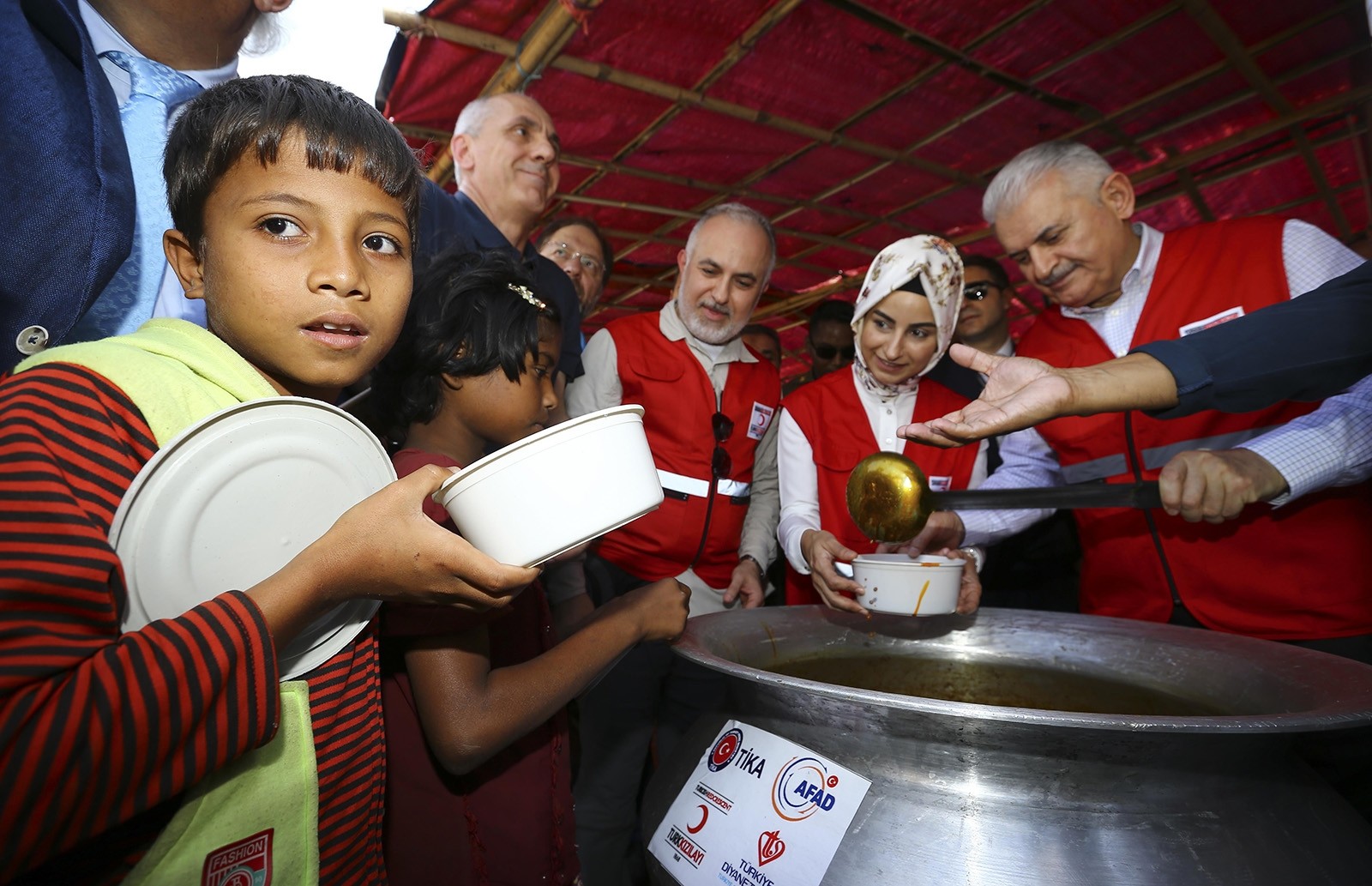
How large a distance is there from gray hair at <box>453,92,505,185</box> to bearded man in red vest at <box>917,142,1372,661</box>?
6.63 ft

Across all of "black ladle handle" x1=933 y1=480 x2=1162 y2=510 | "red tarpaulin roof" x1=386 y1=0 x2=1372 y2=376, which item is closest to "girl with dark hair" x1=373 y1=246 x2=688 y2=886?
"black ladle handle" x1=933 y1=480 x2=1162 y2=510

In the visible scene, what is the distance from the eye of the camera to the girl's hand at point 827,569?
1562mm

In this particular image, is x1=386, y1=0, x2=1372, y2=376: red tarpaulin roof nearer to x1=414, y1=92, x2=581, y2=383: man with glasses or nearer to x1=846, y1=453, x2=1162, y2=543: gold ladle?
x1=414, y1=92, x2=581, y2=383: man with glasses

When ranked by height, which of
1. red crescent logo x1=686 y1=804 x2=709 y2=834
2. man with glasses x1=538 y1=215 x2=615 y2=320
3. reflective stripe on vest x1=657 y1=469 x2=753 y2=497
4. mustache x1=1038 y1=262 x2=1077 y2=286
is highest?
man with glasses x1=538 y1=215 x2=615 y2=320

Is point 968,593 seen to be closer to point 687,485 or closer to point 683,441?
point 687,485

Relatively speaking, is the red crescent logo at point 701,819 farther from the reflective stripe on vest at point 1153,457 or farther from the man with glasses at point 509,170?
the man with glasses at point 509,170

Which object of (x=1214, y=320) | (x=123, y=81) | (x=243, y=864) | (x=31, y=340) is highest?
(x=123, y=81)

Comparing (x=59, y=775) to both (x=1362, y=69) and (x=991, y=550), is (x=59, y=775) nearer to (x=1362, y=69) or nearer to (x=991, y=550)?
(x=991, y=550)

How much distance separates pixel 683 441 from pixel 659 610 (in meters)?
1.26

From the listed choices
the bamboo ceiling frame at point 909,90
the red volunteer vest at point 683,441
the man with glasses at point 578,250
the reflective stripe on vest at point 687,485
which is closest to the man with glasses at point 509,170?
the red volunteer vest at point 683,441

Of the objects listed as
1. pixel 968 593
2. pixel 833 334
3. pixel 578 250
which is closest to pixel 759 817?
pixel 968 593

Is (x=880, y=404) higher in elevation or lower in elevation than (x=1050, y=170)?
lower

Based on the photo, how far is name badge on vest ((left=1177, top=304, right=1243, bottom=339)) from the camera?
176 cm

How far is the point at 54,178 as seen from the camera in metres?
0.92
